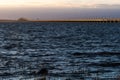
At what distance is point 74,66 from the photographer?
3353 cm

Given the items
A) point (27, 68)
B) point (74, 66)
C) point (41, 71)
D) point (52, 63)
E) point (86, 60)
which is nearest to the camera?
point (41, 71)

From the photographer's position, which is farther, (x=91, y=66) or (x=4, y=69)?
(x=91, y=66)

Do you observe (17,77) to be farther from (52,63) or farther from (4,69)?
(52,63)

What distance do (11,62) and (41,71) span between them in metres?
7.28

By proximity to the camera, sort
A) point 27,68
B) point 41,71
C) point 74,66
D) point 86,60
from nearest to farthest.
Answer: point 41,71 < point 27,68 < point 74,66 < point 86,60

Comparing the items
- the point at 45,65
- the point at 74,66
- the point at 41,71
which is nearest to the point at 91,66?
the point at 74,66

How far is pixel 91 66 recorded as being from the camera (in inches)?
1324

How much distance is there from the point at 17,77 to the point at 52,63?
9088 millimetres

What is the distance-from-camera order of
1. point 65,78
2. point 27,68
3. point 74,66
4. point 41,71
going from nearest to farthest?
1. point 65,78
2. point 41,71
3. point 27,68
4. point 74,66

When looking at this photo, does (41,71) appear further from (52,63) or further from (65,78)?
(52,63)

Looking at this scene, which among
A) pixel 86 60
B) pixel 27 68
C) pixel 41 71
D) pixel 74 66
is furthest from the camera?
pixel 86 60

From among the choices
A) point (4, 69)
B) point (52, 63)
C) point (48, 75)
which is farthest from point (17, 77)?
point (52, 63)

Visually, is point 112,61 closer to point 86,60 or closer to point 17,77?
point 86,60

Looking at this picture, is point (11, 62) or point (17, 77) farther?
point (11, 62)
